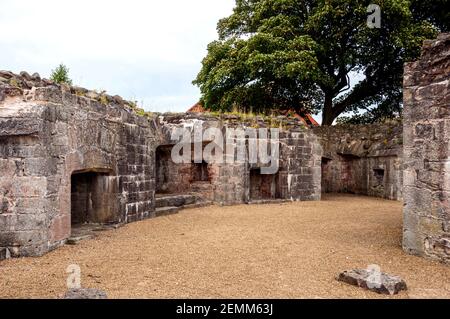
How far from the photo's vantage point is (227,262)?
478cm

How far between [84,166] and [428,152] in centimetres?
512

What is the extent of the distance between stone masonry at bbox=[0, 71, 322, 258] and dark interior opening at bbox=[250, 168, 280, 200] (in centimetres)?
27

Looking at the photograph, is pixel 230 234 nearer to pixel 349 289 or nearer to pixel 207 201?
pixel 349 289

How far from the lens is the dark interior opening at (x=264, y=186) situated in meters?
12.4

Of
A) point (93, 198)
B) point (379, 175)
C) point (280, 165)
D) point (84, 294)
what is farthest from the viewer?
point (379, 175)

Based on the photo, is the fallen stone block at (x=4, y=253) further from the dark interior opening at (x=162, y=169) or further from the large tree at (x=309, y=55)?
the large tree at (x=309, y=55)

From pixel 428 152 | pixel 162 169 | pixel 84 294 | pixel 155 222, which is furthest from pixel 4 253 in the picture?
pixel 162 169

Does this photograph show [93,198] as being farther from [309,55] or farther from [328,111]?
[328,111]

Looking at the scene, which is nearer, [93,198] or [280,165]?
[93,198]

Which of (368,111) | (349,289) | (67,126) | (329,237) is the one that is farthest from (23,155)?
(368,111)

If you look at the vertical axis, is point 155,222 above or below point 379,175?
below

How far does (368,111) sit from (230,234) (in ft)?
53.1
